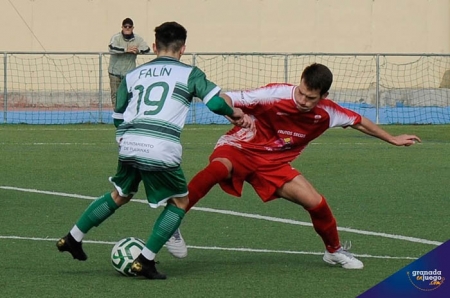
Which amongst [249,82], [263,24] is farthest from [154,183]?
[263,24]

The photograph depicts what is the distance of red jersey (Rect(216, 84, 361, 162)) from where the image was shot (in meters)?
7.86

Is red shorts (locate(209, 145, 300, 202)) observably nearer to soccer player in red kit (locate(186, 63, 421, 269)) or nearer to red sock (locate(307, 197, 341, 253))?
soccer player in red kit (locate(186, 63, 421, 269))

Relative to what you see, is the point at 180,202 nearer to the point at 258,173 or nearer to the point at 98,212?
the point at 98,212

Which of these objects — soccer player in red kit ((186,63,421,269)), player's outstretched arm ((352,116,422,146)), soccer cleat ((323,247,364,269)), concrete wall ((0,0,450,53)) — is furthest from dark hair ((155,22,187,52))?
concrete wall ((0,0,450,53))

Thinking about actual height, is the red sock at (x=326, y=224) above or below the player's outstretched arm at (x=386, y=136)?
below

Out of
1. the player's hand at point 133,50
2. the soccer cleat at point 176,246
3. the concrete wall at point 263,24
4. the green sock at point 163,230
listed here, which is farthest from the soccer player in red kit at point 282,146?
the concrete wall at point 263,24

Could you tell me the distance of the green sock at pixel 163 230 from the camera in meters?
7.19

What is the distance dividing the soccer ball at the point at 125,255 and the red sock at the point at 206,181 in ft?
1.71

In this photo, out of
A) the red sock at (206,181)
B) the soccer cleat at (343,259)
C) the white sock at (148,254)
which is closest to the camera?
the white sock at (148,254)

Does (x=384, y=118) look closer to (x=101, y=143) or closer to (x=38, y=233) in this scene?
(x=101, y=143)

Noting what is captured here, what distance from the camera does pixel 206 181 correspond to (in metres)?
7.85

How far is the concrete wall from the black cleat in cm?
2187

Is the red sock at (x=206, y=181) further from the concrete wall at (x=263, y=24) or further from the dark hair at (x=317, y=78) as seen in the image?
the concrete wall at (x=263, y=24)

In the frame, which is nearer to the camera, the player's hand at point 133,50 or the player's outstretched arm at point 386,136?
the player's outstretched arm at point 386,136
